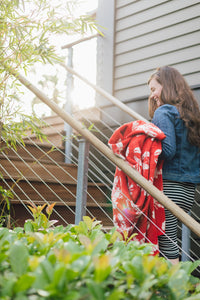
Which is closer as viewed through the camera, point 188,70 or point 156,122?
point 156,122

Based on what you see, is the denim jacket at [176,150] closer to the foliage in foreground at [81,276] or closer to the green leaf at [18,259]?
the foliage in foreground at [81,276]

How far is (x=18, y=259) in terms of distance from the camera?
79 centimetres

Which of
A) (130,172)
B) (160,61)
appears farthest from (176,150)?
(160,61)

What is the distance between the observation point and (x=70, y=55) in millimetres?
3863

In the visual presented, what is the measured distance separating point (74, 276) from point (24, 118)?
1.64 m

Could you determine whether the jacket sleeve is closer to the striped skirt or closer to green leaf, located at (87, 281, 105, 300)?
the striped skirt

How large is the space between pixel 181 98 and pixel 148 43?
80.3 inches

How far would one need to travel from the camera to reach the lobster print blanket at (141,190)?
1913 millimetres

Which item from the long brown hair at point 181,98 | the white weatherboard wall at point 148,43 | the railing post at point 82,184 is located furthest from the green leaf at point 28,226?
the white weatherboard wall at point 148,43

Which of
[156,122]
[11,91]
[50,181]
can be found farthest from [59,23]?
[50,181]

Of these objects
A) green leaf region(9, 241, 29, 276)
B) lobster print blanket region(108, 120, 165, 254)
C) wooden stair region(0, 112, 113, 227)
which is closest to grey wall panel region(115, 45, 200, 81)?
wooden stair region(0, 112, 113, 227)

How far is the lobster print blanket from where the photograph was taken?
191 cm

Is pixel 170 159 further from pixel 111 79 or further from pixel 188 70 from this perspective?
pixel 111 79

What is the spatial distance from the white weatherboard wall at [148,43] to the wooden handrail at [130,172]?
161 centimetres
